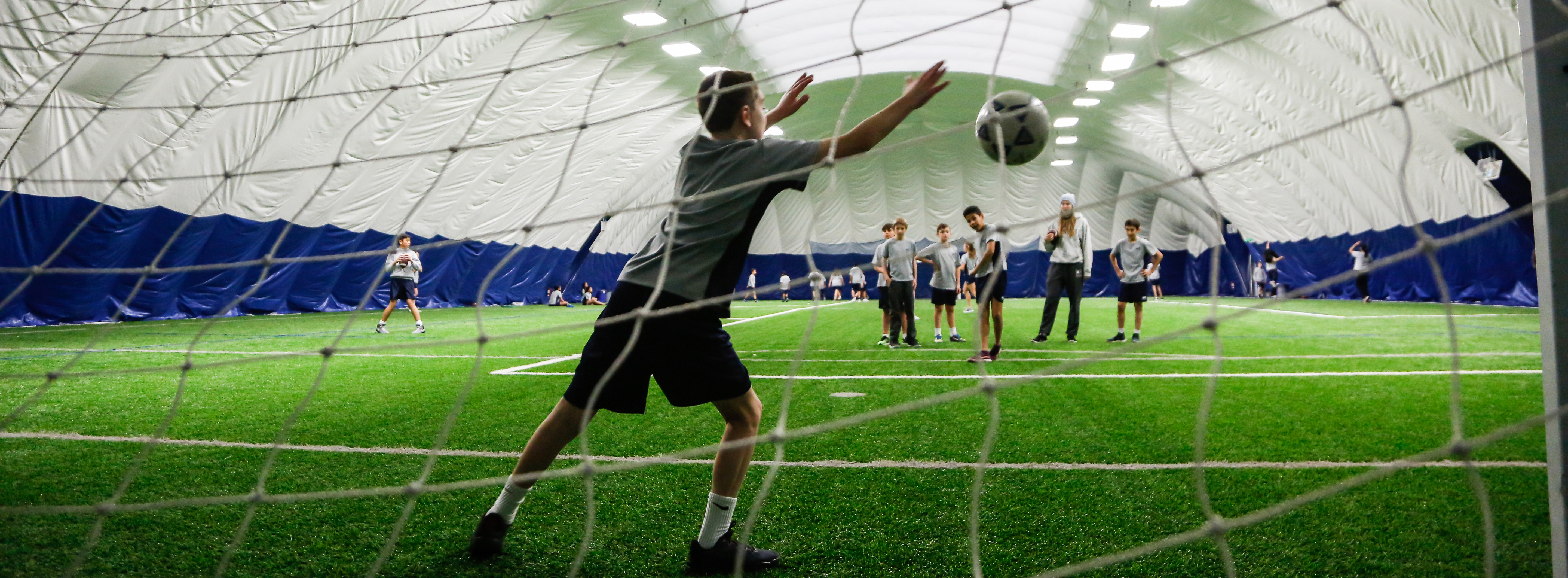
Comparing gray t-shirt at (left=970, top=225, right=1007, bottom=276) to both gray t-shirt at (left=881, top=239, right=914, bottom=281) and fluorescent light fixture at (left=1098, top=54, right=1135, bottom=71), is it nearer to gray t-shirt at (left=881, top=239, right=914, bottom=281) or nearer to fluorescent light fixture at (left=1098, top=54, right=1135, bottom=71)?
gray t-shirt at (left=881, top=239, right=914, bottom=281)

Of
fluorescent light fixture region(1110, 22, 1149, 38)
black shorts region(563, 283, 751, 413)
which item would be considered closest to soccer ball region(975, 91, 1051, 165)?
black shorts region(563, 283, 751, 413)

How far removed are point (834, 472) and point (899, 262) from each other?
16.9 ft

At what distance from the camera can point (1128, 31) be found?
47.0ft

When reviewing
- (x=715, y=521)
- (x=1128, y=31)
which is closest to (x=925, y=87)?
(x=715, y=521)

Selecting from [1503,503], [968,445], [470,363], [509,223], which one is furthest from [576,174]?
[1503,503]

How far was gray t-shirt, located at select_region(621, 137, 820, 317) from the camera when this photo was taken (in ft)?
6.84

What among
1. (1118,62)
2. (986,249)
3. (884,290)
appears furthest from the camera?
(1118,62)

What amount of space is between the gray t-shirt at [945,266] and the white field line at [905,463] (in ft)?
15.1

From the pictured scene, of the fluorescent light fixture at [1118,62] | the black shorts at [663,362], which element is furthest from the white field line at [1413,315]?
the black shorts at [663,362]

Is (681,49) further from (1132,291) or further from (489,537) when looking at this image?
(489,537)

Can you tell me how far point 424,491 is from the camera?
189cm

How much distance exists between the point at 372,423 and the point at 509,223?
54.0 feet

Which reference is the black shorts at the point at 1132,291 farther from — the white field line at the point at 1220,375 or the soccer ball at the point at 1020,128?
the soccer ball at the point at 1020,128

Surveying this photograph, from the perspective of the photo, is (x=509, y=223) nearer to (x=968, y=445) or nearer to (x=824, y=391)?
(x=824, y=391)
